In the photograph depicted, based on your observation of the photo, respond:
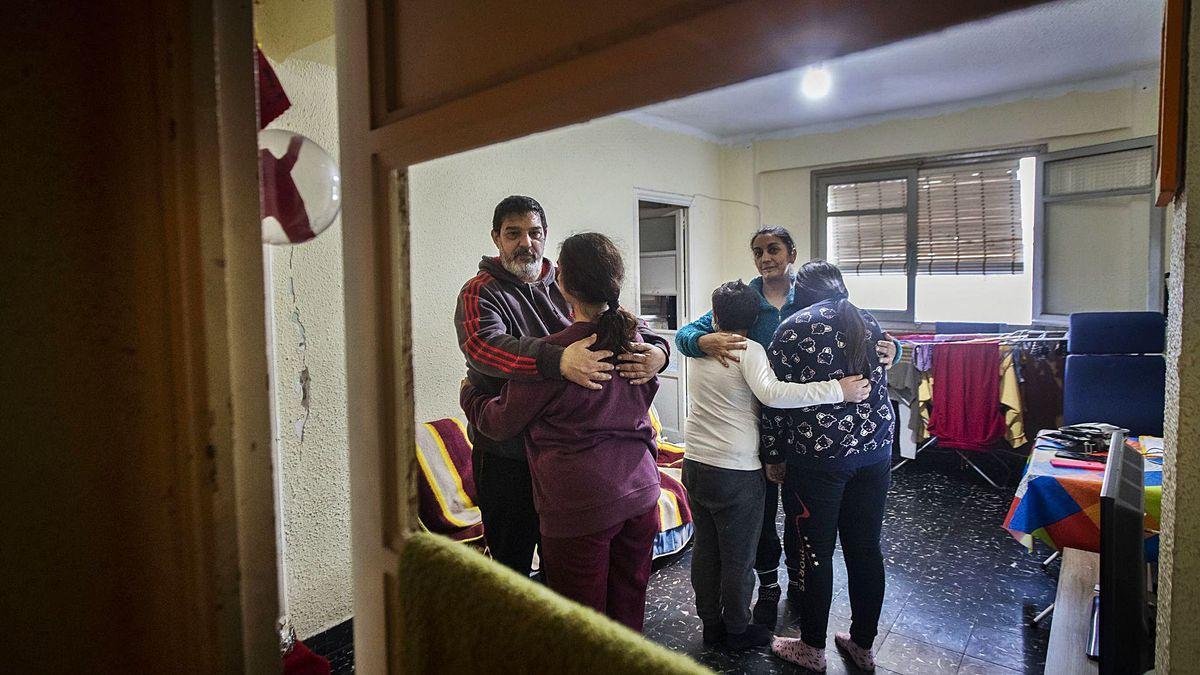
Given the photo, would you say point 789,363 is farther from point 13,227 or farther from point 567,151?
point 567,151

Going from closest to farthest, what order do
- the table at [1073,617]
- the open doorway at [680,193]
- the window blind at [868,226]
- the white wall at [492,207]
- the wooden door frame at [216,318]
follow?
the wooden door frame at [216,318]
the open doorway at [680,193]
the table at [1073,617]
the white wall at [492,207]
the window blind at [868,226]

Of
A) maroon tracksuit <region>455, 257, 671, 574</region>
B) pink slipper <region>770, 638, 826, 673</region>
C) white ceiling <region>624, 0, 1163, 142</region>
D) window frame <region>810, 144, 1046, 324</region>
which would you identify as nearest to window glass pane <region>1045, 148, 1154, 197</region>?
window frame <region>810, 144, 1046, 324</region>

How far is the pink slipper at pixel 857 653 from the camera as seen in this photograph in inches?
79.0

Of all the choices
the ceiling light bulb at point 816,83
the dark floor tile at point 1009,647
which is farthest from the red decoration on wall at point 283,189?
the ceiling light bulb at point 816,83

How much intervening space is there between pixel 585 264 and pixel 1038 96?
4172 millimetres

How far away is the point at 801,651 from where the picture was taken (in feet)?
6.63

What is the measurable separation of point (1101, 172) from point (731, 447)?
351 cm

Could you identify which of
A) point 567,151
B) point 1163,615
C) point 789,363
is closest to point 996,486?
point 789,363

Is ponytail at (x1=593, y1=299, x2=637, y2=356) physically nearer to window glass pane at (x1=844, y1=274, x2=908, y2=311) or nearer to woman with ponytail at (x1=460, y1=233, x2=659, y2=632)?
woman with ponytail at (x1=460, y1=233, x2=659, y2=632)

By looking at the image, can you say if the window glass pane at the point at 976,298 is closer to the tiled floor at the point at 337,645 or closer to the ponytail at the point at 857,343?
the ponytail at the point at 857,343

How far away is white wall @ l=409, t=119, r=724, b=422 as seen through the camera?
9.01 feet

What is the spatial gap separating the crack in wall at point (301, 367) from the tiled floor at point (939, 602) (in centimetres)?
142

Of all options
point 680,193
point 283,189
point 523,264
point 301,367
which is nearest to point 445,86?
point 283,189

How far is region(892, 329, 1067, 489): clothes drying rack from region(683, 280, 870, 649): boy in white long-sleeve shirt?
248 centimetres
